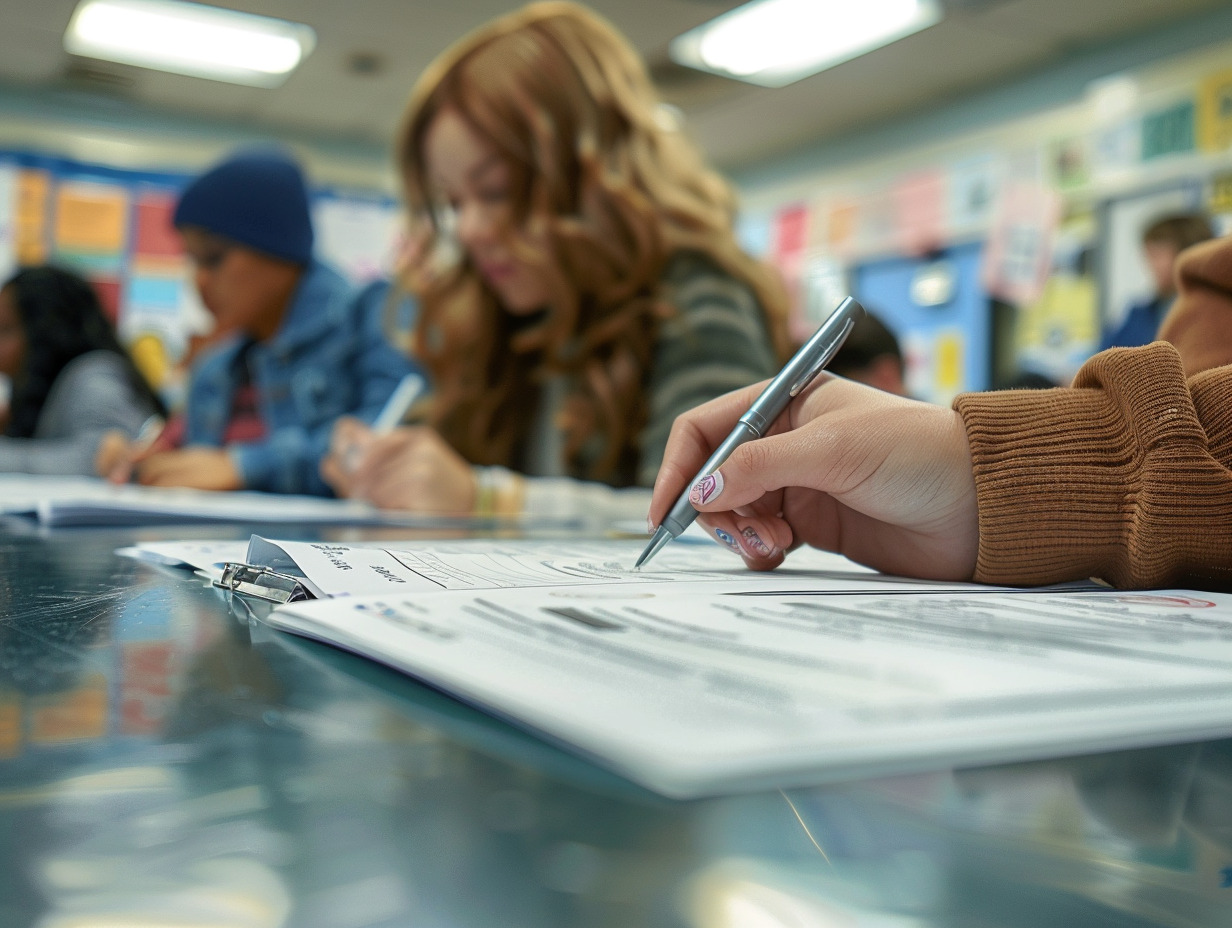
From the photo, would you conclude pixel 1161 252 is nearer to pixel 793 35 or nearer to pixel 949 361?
pixel 949 361

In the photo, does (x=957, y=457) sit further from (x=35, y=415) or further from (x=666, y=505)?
(x=35, y=415)

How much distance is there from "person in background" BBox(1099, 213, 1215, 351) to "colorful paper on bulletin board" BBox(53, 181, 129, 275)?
335cm

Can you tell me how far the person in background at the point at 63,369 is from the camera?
212 centimetres

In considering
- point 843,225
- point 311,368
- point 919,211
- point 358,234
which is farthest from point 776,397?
point 358,234

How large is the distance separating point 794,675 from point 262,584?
0.19 m

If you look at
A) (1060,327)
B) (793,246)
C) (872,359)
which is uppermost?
(793,246)

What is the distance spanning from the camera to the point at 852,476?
0.35 meters

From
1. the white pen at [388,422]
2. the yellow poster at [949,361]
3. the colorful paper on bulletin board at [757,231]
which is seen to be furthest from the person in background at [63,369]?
the colorful paper on bulletin board at [757,231]

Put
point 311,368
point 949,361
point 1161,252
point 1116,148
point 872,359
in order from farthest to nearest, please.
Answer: point 949,361 → point 1116,148 → point 1161,252 → point 311,368 → point 872,359

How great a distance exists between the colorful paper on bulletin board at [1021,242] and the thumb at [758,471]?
306 centimetres

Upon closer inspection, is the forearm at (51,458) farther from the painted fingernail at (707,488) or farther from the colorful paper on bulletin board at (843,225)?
the colorful paper on bulletin board at (843,225)

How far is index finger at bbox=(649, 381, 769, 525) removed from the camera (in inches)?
15.6

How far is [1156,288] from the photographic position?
8.61 ft

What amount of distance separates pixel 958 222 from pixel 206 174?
247 cm
